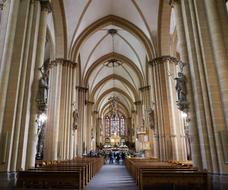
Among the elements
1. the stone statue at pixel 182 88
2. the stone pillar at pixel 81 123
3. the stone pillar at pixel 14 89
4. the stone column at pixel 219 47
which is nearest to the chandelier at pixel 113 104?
the stone pillar at pixel 81 123

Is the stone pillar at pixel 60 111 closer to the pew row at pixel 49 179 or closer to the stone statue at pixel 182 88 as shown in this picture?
the pew row at pixel 49 179

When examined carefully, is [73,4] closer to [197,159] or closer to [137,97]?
[197,159]

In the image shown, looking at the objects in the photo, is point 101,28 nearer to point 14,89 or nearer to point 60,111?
point 60,111

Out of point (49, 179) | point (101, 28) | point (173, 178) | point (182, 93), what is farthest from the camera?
point (101, 28)

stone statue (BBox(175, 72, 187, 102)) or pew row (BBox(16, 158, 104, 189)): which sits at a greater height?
stone statue (BBox(175, 72, 187, 102))

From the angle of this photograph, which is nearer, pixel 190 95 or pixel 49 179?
pixel 49 179

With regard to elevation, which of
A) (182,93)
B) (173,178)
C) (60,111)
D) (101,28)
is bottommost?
(173,178)

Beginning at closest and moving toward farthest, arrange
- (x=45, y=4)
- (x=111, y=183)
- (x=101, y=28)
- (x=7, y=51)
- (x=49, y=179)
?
1. (x=49, y=179)
2. (x=7, y=51)
3. (x=111, y=183)
4. (x=45, y=4)
5. (x=101, y=28)

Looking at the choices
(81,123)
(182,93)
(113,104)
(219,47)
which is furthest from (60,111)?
(113,104)

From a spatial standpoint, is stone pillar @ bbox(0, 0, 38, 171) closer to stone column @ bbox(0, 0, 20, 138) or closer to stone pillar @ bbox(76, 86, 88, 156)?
stone column @ bbox(0, 0, 20, 138)

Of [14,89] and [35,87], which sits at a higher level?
[35,87]

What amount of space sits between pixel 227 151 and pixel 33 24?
8.11 metres

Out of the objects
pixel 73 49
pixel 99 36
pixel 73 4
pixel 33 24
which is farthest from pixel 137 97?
pixel 33 24

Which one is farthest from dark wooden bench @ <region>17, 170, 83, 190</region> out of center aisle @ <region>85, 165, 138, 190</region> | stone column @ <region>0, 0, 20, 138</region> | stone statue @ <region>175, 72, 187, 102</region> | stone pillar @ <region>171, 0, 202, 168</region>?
stone statue @ <region>175, 72, 187, 102</region>
